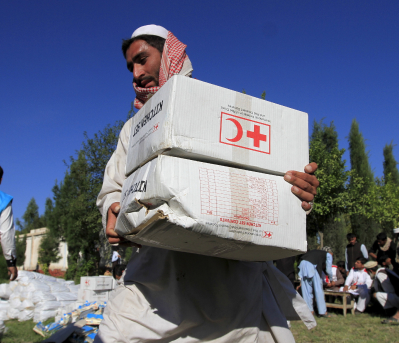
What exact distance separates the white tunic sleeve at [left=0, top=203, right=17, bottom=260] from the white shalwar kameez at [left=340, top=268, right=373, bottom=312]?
23.3 feet

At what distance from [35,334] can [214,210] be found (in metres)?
5.52

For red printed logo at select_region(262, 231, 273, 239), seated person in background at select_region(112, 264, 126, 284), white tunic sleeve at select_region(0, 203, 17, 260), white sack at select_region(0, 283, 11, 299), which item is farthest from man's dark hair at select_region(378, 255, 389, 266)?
seated person in background at select_region(112, 264, 126, 284)

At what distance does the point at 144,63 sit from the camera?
1.85 meters

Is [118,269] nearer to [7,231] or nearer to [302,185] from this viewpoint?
[7,231]

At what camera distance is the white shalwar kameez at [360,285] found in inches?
300

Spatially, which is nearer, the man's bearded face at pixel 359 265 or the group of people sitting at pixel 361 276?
the group of people sitting at pixel 361 276

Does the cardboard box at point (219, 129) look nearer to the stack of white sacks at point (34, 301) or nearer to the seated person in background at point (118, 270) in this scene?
the stack of white sacks at point (34, 301)

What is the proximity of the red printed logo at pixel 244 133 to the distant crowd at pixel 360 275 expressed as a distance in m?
5.58

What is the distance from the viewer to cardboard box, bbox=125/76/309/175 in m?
1.19

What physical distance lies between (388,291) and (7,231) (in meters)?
6.56

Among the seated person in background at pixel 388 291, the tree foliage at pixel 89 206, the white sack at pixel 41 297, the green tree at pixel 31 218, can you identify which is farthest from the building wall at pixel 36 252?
the seated person in background at pixel 388 291

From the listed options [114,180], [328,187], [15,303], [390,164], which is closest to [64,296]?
[15,303]

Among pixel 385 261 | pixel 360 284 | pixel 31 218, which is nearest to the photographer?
pixel 385 261

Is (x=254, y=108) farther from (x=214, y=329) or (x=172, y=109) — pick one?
(x=214, y=329)
